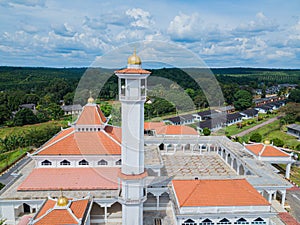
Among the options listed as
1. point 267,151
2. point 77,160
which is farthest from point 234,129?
point 77,160

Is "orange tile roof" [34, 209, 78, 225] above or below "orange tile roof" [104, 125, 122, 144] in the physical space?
below

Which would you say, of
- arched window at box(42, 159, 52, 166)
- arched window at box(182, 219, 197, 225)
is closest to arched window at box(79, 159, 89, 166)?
arched window at box(42, 159, 52, 166)

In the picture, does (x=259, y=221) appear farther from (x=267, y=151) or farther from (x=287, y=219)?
(x=267, y=151)

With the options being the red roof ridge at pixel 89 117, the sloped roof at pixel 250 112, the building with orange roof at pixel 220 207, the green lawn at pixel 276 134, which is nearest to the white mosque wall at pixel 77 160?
the red roof ridge at pixel 89 117

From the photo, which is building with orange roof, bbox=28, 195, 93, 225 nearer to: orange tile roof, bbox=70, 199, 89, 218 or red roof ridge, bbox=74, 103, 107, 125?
orange tile roof, bbox=70, 199, 89, 218

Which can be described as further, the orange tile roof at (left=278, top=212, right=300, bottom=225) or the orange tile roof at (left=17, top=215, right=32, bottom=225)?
the orange tile roof at (left=278, top=212, right=300, bottom=225)

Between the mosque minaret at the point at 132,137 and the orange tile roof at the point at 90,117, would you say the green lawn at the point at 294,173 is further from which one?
the orange tile roof at the point at 90,117
